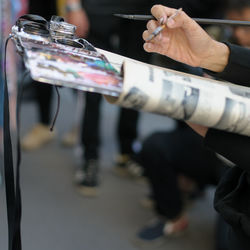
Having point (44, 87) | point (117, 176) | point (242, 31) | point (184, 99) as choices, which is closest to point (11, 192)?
point (184, 99)

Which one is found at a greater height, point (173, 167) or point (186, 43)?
point (186, 43)

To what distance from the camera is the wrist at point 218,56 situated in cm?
65

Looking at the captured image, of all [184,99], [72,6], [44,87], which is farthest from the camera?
[44,87]

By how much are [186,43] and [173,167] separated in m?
0.75

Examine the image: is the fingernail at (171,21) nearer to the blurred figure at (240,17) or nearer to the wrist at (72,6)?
the blurred figure at (240,17)

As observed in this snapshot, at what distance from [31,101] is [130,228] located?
1.52 meters

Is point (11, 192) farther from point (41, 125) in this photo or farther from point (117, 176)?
point (41, 125)

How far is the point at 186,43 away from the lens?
2.25 ft

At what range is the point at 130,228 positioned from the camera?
4.65 ft

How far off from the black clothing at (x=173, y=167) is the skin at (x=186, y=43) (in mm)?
684

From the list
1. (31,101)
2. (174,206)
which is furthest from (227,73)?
(31,101)

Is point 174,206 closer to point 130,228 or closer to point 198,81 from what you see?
point 130,228

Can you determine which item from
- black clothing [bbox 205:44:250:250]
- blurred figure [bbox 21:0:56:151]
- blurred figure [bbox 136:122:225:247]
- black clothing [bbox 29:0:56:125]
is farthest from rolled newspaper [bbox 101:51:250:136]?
blurred figure [bbox 21:0:56:151]

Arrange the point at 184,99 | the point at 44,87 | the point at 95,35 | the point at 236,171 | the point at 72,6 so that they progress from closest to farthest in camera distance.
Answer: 1. the point at 184,99
2. the point at 236,171
3. the point at 72,6
4. the point at 95,35
5. the point at 44,87
